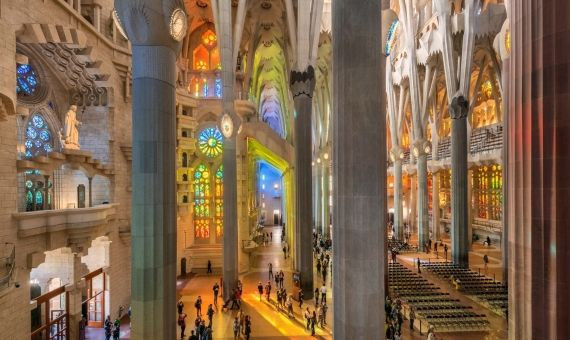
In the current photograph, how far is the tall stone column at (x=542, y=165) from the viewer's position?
210 inches

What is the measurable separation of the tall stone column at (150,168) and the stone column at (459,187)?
2007 cm

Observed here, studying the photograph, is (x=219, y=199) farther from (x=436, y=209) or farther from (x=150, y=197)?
(x=436, y=209)

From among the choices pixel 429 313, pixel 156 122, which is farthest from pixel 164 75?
pixel 429 313

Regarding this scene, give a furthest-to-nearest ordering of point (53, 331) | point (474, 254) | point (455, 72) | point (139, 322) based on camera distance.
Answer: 1. point (474, 254)
2. point (455, 72)
3. point (53, 331)
4. point (139, 322)

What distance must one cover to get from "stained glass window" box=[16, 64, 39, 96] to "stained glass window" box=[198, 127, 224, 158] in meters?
11.3

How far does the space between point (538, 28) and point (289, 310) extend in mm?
11819

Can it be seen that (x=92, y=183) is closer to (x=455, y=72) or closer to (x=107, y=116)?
(x=107, y=116)

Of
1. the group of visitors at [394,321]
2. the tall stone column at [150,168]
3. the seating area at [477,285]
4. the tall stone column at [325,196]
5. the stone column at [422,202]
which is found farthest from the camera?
the tall stone column at [325,196]

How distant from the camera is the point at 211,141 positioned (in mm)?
23109

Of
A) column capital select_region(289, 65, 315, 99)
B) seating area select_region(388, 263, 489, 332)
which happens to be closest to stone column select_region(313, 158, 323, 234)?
seating area select_region(388, 263, 489, 332)

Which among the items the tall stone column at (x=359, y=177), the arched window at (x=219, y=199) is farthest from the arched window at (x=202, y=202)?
the tall stone column at (x=359, y=177)

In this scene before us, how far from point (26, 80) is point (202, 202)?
12983 millimetres

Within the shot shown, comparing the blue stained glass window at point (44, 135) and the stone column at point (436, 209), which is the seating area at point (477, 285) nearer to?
the stone column at point (436, 209)

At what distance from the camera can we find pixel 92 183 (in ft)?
45.7
